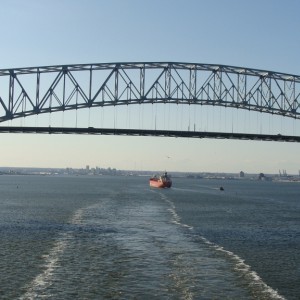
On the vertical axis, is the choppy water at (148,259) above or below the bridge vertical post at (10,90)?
below

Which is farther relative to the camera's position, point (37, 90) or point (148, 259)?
point (37, 90)

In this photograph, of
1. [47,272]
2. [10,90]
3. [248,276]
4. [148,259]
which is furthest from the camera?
[10,90]

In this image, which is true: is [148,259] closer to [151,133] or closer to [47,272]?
[47,272]

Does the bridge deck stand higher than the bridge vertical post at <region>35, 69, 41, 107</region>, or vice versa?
the bridge vertical post at <region>35, 69, 41, 107</region>

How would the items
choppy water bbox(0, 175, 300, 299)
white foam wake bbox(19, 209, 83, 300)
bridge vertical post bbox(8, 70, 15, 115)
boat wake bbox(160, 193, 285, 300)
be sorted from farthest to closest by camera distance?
bridge vertical post bbox(8, 70, 15, 115) < choppy water bbox(0, 175, 300, 299) < boat wake bbox(160, 193, 285, 300) < white foam wake bbox(19, 209, 83, 300)

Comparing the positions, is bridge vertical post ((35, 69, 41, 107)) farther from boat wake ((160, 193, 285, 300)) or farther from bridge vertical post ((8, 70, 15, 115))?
boat wake ((160, 193, 285, 300))

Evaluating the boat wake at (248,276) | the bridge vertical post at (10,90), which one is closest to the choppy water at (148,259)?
the boat wake at (248,276)

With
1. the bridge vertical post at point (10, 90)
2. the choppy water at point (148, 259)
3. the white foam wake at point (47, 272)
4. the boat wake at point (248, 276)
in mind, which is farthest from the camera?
the bridge vertical post at point (10, 90)

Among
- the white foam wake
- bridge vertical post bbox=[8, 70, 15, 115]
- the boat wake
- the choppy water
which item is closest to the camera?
the white foam wake

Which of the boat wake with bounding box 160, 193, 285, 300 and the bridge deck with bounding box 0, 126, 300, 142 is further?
the bridge deck with bounding box 0, 126, 300, 142

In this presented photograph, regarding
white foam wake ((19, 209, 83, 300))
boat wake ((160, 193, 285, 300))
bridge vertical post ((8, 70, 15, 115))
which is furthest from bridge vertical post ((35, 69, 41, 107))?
boat wake ((160, 193, 285, 300))

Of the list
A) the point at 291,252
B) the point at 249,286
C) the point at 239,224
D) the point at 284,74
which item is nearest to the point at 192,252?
the point at 291,252

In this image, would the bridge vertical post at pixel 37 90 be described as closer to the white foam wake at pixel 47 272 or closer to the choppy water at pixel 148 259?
the choppy water at pixel 148 259

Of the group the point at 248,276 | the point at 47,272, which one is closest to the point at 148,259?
the point at 47,272
